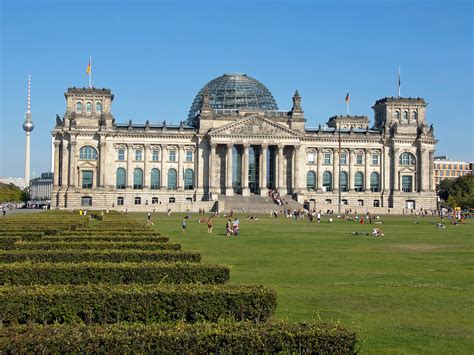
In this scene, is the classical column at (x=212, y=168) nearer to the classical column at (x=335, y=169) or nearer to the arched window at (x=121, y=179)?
the arched window at (x=121, y=179)

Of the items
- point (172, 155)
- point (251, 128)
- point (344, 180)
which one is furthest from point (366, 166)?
point (172, 155)

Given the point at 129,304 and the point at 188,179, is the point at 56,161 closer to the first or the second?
the point at 188,179

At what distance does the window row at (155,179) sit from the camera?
134m

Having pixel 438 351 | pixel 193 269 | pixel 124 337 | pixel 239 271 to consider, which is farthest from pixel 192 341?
pixel 239 271

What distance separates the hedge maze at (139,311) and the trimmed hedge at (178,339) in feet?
0.06

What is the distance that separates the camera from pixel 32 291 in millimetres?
17078

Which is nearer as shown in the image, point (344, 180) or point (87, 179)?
point (87, 179)

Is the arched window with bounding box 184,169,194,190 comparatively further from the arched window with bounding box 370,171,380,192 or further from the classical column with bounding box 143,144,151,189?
the arched window with bounding box 370,171,380,192

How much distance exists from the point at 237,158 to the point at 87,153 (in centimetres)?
3014

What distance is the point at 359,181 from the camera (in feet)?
465

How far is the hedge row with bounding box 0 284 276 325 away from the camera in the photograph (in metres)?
16.7

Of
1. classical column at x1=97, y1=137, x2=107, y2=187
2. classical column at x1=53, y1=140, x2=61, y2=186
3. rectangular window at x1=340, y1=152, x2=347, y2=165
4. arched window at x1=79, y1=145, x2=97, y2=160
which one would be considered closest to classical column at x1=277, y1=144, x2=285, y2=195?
rectangular window at x1=340, y1=152, x2=347, y2=165

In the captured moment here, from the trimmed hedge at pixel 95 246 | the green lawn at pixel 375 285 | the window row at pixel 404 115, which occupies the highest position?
the window row at pixel 404 115

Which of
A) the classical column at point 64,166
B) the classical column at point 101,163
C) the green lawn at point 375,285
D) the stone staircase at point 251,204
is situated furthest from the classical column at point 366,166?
the green lawn at point 375,285
